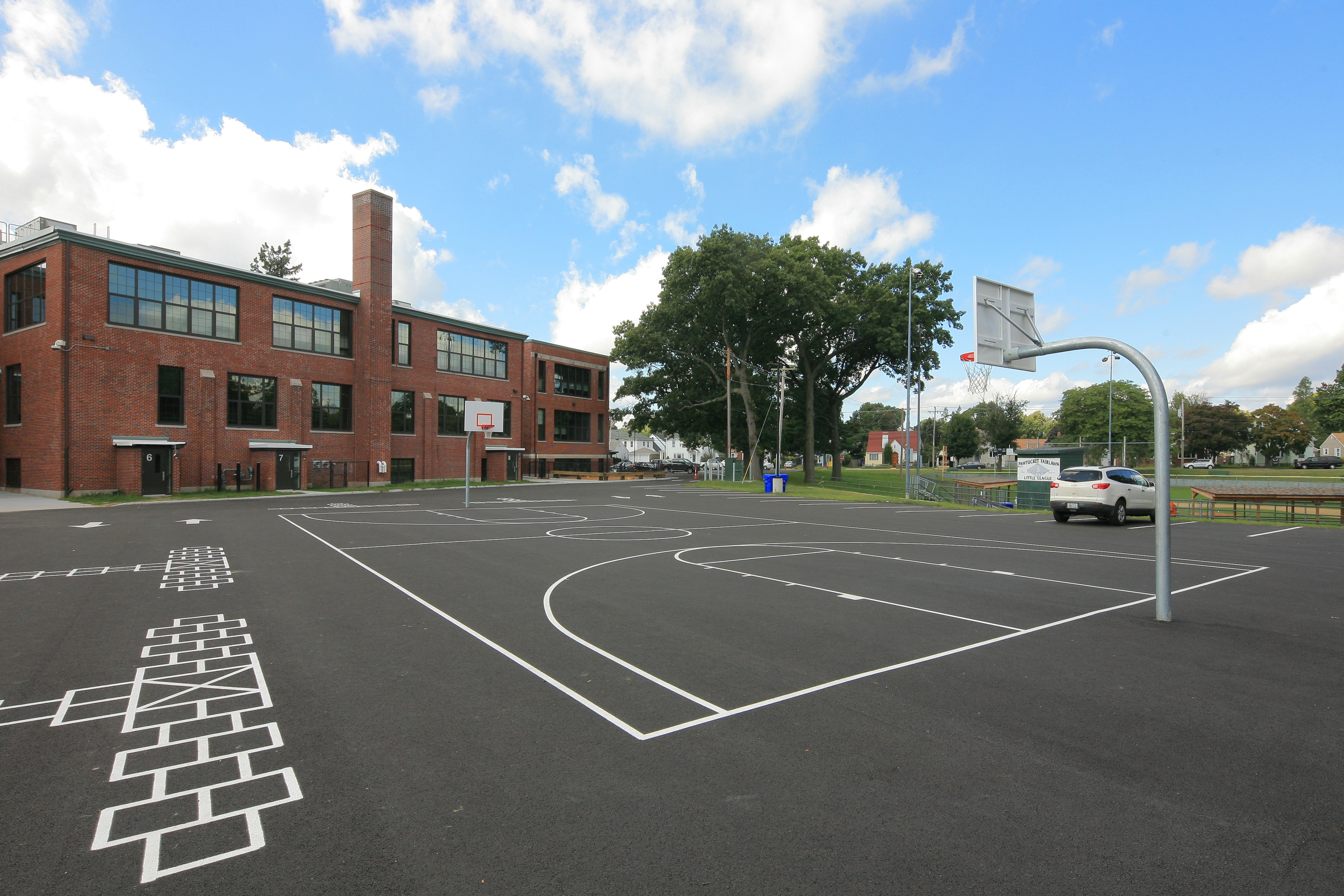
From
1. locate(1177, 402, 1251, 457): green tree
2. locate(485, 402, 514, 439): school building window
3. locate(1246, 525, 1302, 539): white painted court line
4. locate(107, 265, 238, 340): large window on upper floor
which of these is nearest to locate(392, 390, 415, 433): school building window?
locate(485, 402, 514, 439): school building window

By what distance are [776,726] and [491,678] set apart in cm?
260

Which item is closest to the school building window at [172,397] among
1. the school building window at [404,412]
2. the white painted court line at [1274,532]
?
the school building window at [404,412]

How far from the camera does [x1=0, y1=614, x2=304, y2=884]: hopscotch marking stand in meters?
3.65

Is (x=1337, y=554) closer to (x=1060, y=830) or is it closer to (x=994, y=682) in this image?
(x=994, y=682)

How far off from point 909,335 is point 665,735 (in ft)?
121

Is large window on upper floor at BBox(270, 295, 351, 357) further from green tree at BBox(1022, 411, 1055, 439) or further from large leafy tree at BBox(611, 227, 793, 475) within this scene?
green tree at BBox(1022, 411, 1055, 439)

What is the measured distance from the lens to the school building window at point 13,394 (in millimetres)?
31984

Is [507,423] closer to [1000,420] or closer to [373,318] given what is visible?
[373,318]

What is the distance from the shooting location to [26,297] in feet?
104

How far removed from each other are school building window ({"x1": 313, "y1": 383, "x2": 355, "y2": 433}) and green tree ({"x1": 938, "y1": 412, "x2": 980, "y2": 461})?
9387 centimetres

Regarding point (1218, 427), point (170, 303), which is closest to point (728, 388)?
point (170, 303)

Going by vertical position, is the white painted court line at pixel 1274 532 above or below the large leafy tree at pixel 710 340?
below

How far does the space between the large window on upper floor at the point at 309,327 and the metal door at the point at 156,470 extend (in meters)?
8.25

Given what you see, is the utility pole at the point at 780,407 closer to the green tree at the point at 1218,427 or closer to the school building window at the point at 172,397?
the school building window at the point at 172,397
